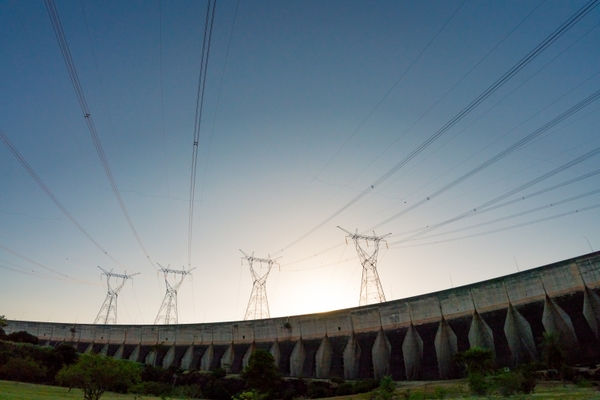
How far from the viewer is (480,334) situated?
43.7 m

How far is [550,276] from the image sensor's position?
133 ft

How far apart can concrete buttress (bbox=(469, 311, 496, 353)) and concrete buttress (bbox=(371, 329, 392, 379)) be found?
12.3m

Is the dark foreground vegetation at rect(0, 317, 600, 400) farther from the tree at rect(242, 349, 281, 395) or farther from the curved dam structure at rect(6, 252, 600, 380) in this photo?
the curved dam structure at rect(6, 252, 600, 380)

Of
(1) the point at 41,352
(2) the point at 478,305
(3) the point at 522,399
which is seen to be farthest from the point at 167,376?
(3) the point at 522,399

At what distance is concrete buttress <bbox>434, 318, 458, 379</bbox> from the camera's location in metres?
44.1

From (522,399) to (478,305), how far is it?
2905 centimetres

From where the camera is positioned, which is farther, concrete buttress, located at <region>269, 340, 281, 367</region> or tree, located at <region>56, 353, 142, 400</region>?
concrete buttress, located at <region>269, 340, 281, 367</region>

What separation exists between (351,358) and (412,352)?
1025 cm

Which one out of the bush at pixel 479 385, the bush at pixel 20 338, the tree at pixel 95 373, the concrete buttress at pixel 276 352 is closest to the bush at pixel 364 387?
the bush at pixel 479 385

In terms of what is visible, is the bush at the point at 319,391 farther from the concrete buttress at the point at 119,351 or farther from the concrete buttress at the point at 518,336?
the concrete buttress at the point at 119,351

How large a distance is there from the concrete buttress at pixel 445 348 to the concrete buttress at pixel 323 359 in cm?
1865

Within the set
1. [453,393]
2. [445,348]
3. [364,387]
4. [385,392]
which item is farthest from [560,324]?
[385,392]

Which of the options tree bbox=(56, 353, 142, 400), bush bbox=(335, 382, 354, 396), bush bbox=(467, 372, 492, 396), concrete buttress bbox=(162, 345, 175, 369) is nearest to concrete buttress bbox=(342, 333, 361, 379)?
bush bbox=(335, 382, 354, 396)

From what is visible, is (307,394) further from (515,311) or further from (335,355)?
(515,311)
